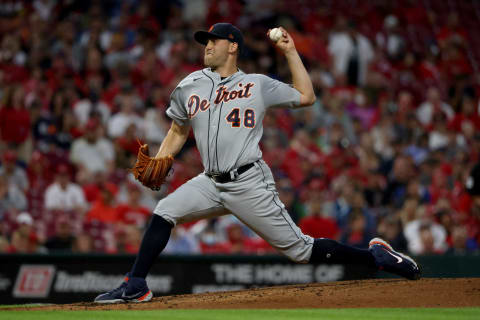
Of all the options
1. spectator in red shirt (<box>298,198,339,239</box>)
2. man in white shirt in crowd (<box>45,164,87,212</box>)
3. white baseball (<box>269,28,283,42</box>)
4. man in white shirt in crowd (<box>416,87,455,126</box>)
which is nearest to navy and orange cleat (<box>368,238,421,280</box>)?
white baseball (<box>269,28,283,42</box>)

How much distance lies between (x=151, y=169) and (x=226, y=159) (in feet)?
1.78

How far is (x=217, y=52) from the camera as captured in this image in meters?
5.12

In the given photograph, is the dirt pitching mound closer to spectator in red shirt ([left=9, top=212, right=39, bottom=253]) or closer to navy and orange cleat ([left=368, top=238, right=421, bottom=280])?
navy and orange cleat ([left=368, top=238, right=421, bottom=280])

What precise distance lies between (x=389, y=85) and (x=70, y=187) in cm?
576

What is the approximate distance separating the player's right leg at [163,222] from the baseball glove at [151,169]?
193 mm

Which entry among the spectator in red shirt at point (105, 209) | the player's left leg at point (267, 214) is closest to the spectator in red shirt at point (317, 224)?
the spectator in red shirt at point (105, 209)

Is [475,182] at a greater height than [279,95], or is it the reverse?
[279,95]

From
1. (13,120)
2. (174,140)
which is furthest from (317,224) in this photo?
(13,120)

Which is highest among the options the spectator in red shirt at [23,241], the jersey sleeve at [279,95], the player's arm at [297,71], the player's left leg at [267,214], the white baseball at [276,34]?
the white baseball at [276,34]

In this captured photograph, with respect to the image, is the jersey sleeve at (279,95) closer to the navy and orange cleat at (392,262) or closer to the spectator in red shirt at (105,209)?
the navy and orange cleat at (392,262)

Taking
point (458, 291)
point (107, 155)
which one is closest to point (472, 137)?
point (107, 155)

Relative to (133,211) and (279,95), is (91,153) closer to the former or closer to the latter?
(133,211)

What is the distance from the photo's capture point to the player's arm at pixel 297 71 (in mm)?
4957

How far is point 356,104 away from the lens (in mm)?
12188
